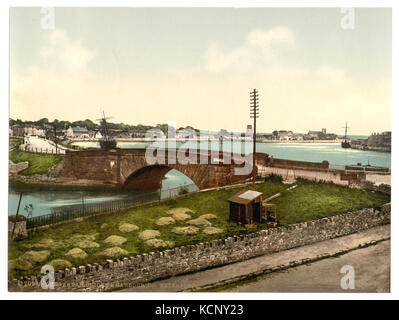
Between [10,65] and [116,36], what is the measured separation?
457 cm

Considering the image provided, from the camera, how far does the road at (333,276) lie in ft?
41.8

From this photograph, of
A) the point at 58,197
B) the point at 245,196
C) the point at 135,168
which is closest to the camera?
the point at 245,196

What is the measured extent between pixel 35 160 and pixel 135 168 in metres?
4.73

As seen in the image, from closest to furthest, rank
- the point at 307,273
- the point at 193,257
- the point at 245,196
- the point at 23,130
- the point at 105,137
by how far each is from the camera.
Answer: the point at 193,257 < the point at 307,273 < the point at 245,196 < the point at 23,130 < the point at 105,137

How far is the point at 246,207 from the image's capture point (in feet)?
44.5

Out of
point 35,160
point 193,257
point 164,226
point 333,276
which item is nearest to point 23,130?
point 35,160

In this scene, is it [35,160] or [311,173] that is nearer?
[35,160]

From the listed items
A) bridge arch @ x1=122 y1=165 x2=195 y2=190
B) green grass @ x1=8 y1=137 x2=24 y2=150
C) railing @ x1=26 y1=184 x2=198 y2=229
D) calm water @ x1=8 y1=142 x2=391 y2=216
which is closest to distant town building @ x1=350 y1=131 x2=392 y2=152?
calm water @ x1=8 y1=142 x2=391 y2=216

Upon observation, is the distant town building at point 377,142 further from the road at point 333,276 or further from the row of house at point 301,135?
the road at point 333,276

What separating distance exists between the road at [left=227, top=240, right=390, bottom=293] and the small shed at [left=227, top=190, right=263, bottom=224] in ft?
7.73

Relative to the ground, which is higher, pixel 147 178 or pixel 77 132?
pixel 77 132

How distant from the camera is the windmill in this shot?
14797 millimetres

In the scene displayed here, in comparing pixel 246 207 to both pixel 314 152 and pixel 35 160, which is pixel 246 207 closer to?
pixel 314 152

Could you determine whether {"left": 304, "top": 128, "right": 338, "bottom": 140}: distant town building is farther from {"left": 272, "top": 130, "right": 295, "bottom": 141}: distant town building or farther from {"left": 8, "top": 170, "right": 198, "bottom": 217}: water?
{"left": 8, "top": 170, "right": 198, "bottom": 217}: water
